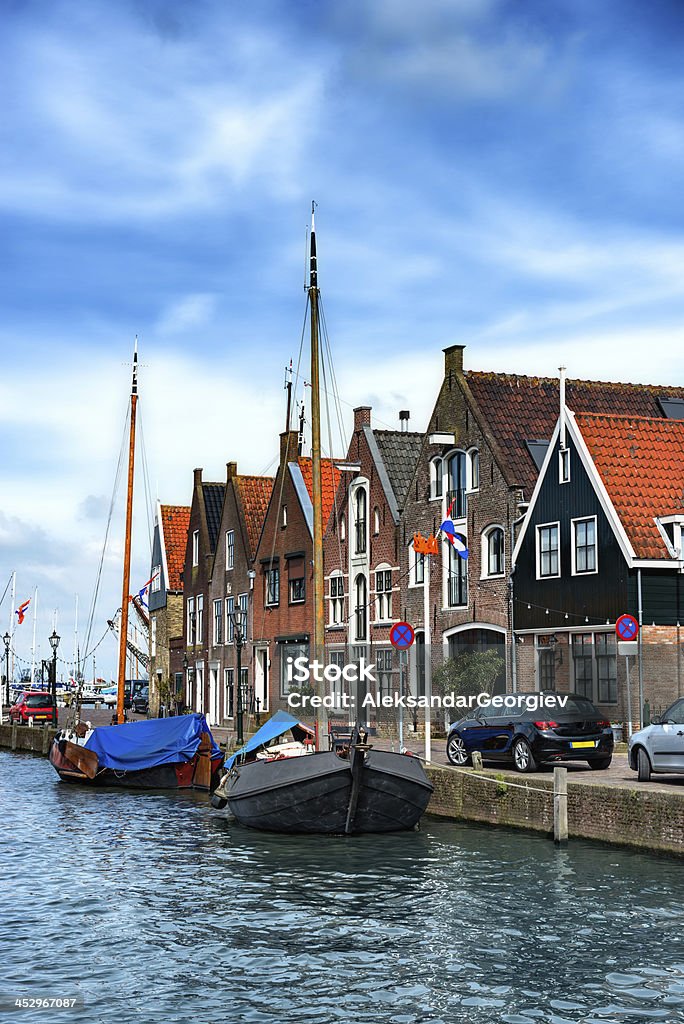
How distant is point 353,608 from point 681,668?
19.4 meters

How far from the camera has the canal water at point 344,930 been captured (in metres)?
14.5

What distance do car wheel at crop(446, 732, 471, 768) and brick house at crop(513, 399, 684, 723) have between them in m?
5.43

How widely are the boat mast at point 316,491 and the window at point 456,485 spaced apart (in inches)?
456

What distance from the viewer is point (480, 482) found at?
45531 millimetres

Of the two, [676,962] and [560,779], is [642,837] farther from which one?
[676,962]

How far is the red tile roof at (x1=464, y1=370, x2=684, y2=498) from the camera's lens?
45281mm

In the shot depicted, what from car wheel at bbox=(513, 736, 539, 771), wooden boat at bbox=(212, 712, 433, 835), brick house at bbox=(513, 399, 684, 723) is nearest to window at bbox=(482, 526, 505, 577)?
brick house at bbox=(513, 399, 684, 723)

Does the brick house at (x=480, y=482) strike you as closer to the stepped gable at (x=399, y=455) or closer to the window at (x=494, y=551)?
the window at (x=494, y=551)

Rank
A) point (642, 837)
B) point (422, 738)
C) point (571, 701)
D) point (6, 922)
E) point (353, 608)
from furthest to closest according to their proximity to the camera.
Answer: point (353, 608)
point (422, 738)
point (571, 701)
point (642, 837)
point (6, 922)

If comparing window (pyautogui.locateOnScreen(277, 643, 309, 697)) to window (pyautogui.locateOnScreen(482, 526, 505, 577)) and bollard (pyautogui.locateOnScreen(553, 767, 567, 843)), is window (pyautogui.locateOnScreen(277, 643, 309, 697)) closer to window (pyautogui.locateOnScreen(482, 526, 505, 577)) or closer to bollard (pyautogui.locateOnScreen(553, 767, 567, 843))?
window (pyautogui.locateOnScreen(482, 526, 505, 577))

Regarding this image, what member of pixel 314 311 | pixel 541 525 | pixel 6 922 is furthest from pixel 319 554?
pixel 6 922

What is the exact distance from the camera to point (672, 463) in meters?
40.5

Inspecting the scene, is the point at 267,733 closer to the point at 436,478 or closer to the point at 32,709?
the point at 436,478

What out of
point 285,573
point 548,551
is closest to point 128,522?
point 285,573
